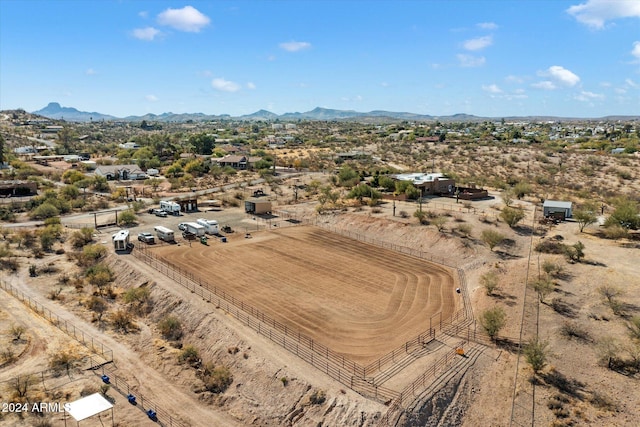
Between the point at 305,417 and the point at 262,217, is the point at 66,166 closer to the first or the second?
the point at 262,217

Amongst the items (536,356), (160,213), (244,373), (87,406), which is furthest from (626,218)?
(160,213)

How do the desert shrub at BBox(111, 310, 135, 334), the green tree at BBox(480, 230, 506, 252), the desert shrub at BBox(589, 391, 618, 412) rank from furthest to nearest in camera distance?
the green tree at BBox(480, 230, 506, 252)
the desert shrub at BBox(111, 310, 135, 334)
the desert shrub at BBox(589, 391, 618, 412)

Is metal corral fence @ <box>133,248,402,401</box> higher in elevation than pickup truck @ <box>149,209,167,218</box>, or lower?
lower

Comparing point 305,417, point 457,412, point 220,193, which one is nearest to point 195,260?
point 305,417

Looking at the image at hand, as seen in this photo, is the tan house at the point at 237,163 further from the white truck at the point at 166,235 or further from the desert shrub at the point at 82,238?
the white truck at the point at 166,235

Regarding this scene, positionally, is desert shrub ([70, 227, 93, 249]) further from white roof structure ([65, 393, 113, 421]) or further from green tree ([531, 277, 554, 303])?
green tree ([531, 277, 554, 303])

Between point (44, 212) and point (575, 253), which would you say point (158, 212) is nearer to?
point (44, 212)

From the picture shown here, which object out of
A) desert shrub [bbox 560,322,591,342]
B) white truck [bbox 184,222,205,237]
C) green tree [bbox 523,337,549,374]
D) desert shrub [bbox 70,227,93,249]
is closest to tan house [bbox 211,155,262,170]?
white truck [bbox 184,222,205,237]
